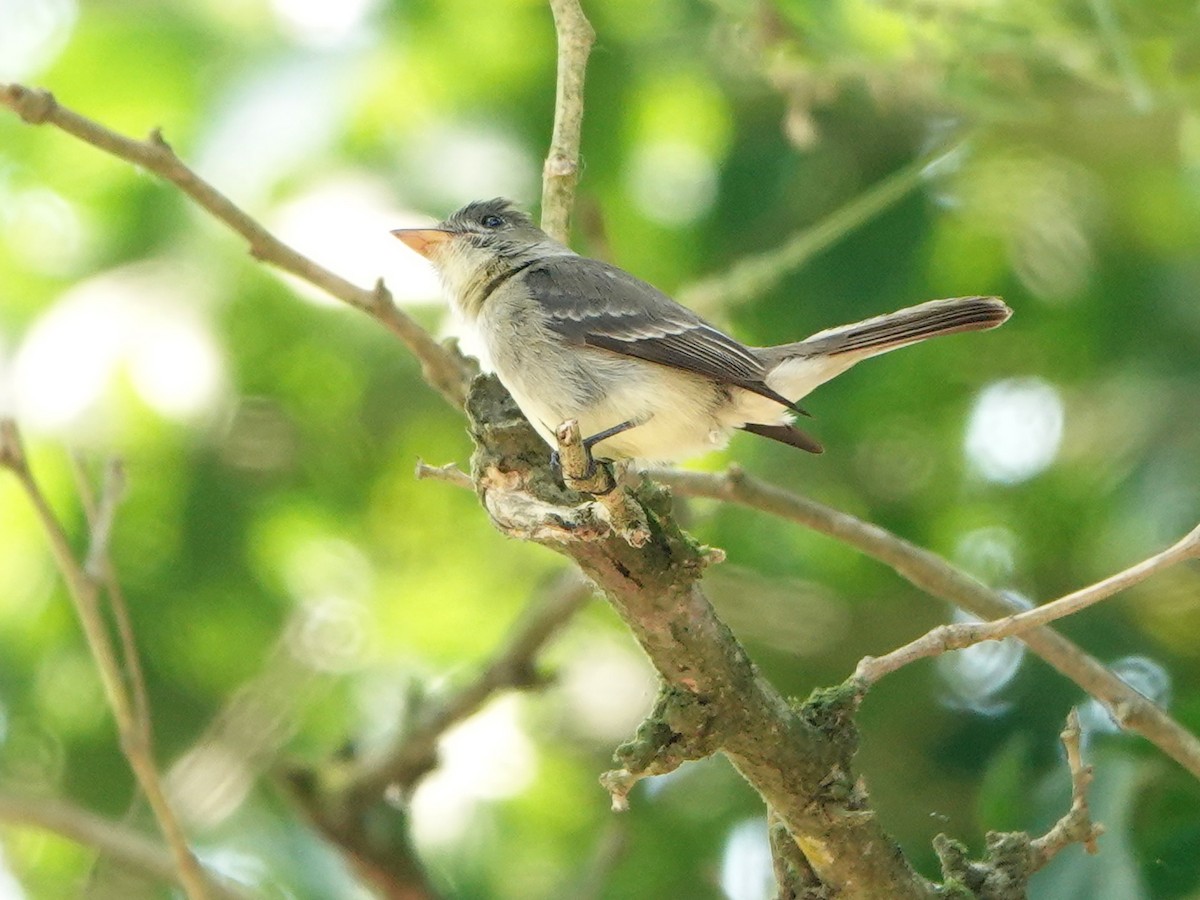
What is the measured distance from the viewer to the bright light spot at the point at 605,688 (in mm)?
5883

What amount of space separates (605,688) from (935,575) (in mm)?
2257

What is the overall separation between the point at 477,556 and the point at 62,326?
1.80 meters

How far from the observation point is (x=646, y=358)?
4359 millimetres

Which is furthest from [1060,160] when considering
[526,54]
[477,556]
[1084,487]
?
[477,556]

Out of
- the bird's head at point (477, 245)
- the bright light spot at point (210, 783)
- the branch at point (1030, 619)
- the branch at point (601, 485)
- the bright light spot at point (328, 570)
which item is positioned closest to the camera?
the branch at point (1030, 619)

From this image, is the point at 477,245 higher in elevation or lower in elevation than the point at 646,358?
higher

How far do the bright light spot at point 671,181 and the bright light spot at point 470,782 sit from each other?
2.04m

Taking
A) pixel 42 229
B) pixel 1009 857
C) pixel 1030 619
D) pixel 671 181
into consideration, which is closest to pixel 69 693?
pixel 42 229

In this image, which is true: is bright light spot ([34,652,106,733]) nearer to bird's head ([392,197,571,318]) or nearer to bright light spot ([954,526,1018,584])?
bird's head ([392,197,571,318])

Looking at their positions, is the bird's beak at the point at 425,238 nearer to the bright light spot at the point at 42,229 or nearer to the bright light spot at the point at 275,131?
the bright light spot at the point at 275,131

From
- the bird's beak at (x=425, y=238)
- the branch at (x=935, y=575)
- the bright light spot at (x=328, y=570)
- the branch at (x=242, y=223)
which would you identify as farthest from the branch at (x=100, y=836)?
the bird's beak at (x=425, y=238)

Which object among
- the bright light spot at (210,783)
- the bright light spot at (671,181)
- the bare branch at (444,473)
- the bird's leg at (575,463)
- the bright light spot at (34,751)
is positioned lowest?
the bare branch at (444,473)

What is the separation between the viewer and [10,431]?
11.1 ft

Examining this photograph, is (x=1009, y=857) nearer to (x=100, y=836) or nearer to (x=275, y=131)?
(x=100, y=836)
